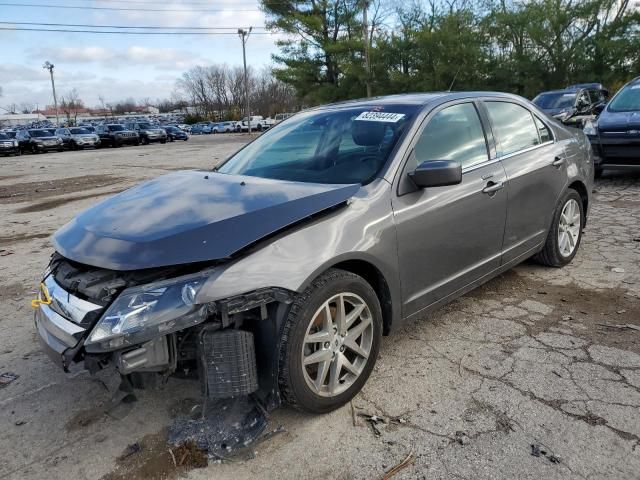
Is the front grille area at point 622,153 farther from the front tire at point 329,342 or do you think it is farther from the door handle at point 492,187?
the front tire at point 329,342

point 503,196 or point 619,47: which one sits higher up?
point 619,47

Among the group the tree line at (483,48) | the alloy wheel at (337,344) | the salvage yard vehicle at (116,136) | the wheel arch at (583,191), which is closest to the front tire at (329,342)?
the alloy wheel at (337,344)

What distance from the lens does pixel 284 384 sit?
2467 millimetres

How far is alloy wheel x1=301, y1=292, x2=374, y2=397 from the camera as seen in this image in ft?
8.52

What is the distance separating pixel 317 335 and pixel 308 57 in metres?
39.4

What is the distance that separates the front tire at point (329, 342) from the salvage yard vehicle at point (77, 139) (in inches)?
1389

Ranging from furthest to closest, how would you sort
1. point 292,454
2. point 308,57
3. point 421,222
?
1. point 308,57
2. point 421,222
3. point 292,454

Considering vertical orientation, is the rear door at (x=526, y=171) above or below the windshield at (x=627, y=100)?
below

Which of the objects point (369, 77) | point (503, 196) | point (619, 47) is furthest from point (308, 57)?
point (503, 196)

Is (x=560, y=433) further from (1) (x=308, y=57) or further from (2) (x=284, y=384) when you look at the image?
(1) (x=308, y=57)

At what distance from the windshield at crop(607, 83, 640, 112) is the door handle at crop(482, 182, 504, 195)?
6.64m

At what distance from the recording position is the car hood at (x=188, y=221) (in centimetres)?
233

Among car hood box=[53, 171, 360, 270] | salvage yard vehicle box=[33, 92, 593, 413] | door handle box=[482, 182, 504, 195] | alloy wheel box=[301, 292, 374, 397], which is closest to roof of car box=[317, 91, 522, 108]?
salvage yard vehicle box=[33, 92, 593, 413]

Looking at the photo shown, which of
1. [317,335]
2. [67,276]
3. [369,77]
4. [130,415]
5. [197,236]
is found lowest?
[130,415]
